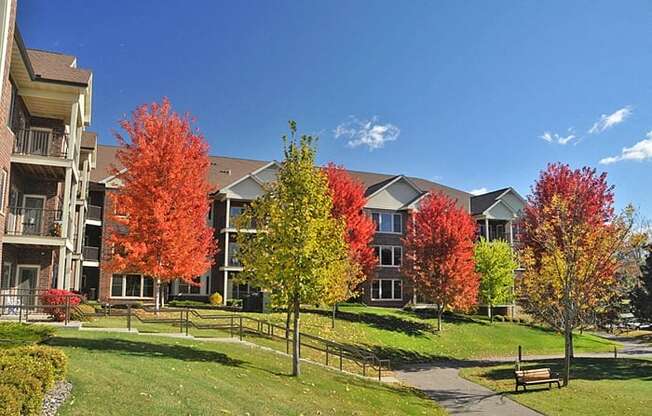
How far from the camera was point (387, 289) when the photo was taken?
49344 mm

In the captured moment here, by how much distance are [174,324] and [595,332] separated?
3903cm

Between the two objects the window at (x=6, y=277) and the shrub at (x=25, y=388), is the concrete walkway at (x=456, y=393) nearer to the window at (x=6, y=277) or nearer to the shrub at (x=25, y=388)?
the shrub at (x=25, y=388)

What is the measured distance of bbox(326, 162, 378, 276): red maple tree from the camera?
118ft

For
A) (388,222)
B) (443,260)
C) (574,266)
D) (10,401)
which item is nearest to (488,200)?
(388,222)

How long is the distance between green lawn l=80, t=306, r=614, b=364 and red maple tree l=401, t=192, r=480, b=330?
216cm

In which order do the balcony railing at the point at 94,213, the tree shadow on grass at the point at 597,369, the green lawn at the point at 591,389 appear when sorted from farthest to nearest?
1. the balcony railing at the point at 94,213
2. the tree shadow on grass at the point at 597,369
3. the green lawn at the point at 591,389

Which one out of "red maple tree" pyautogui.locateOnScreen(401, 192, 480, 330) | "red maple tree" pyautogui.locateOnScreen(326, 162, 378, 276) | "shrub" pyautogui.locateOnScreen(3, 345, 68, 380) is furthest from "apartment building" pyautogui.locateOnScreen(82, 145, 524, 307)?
"shrub" pyautogui.locateOnScreen(3, 345, 68, 380)

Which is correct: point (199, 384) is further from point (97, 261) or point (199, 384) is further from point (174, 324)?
point (97, 261)

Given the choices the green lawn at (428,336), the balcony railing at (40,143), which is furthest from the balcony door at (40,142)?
the green lawn at (428,336)

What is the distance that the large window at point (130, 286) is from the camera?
4112cm

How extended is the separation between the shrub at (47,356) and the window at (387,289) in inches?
1574

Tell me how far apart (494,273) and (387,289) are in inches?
430

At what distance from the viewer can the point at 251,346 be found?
68.0 feet

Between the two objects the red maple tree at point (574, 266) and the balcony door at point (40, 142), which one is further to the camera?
the balcony door at point (40, 142)
